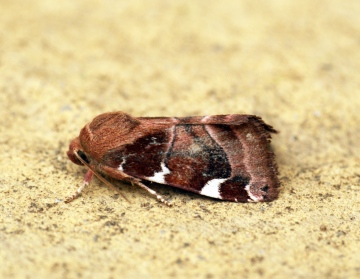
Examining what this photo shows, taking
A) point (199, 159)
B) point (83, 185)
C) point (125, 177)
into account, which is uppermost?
point (199, 159)

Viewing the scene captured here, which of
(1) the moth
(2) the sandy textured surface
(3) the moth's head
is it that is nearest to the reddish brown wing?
(1) the moth

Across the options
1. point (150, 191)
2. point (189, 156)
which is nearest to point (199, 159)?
point (189, 156)

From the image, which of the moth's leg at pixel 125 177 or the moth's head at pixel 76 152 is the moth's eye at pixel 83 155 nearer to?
the moth's head at pixel 76 152

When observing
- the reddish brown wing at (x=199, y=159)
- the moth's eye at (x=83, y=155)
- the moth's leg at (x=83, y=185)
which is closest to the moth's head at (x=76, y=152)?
the moth's eye at (x=83, y=155)

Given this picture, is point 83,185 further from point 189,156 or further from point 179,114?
point 179,114

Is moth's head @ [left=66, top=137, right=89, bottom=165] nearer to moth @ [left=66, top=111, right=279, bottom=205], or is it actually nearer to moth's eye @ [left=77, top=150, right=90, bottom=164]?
moth's eye @ [left=77, top=150, right=90, bottom=164]

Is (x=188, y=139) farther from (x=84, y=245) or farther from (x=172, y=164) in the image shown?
(x=84, y=245)

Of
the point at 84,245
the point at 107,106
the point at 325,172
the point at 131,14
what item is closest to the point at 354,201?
the point at 325,172
